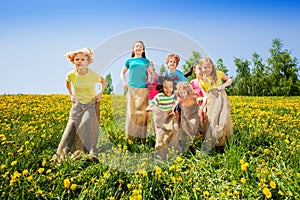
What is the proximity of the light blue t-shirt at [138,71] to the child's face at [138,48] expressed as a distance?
0.12 m

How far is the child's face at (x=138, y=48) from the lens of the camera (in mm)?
4988

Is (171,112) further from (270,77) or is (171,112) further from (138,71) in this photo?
(270,77)

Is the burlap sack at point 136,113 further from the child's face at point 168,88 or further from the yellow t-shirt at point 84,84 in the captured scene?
the yellow t-shirt at point 84,84

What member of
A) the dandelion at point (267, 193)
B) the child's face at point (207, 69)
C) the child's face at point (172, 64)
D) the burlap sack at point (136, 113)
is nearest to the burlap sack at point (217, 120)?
the child's face at point (207, 69)

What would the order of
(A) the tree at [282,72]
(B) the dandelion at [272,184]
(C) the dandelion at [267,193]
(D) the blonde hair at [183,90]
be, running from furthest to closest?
(A) the tree at [282,72] → (D) the blonde hair at [183,90] → (B) the dandelion at [272,184] → (C) the dandelion at [267,193]

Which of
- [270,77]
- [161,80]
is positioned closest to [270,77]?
[270,77]

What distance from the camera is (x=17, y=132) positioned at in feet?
16.9

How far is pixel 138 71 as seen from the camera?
16.7 ft

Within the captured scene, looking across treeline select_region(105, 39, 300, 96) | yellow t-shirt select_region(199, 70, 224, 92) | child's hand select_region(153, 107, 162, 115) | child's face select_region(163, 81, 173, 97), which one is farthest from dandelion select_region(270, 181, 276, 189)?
treeline select_region(105, 39, 300, 96)

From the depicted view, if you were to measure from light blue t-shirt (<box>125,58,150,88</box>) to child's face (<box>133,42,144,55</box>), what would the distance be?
121mm

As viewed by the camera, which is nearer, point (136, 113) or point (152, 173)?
point (152, 173)

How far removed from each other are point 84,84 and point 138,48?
4.22ft

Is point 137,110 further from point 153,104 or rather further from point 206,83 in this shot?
point 206,83

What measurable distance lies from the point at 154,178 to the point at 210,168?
2.62 ft
